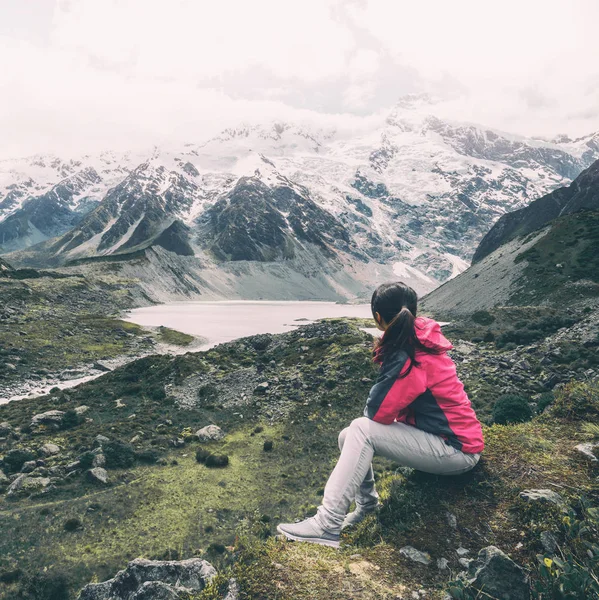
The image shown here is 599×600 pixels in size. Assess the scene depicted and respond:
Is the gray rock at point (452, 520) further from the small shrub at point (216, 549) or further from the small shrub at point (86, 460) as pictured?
the small shrub at point (86, 460)

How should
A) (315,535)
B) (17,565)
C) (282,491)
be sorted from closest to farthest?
1. (315,535)
2. (17,565)
3. (282,491)

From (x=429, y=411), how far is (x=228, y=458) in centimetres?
1867

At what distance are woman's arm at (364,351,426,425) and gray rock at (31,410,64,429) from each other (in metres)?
28.6

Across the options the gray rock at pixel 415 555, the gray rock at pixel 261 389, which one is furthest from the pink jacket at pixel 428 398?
the gray rock at pixel 261 389

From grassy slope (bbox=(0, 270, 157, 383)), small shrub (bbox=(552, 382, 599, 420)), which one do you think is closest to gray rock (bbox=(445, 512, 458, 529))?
small shrub (bbox=(552, 382, 599, 420))

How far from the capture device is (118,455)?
21.6 meters

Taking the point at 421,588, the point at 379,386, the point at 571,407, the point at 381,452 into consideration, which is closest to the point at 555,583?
the point at 421,588

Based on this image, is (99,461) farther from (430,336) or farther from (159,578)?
(430,336)

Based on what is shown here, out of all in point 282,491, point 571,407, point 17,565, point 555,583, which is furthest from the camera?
point 282,491

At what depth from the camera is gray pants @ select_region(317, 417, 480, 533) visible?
5984mm

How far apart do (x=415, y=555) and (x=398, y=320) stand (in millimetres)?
3363

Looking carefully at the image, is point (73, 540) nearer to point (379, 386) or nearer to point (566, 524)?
point (379, 386)

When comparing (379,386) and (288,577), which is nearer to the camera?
(288,577)

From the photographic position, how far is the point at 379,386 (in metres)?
6.01
